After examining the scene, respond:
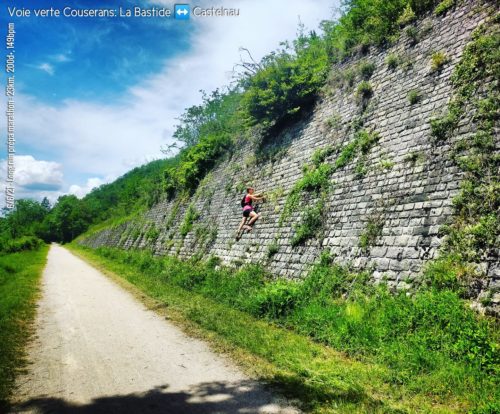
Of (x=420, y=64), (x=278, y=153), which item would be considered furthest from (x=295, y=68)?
(x=420, y=64)

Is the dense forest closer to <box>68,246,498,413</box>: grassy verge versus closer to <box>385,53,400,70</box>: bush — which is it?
<box>385,53,400,70</box>: bush

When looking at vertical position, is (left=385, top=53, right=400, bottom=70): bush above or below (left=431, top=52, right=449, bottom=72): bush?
above

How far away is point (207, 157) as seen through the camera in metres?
19.0

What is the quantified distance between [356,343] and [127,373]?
3.44 metres

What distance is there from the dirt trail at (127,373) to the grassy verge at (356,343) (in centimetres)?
48

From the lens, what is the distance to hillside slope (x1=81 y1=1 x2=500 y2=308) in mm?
6250

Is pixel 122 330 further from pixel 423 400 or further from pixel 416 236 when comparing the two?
pixel 416 236

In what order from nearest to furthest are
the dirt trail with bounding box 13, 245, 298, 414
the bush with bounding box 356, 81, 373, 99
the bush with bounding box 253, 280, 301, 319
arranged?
the dirt trail with bounding box 13, 245, 298, 414, the bush with bounding box 253, 280, 301, 319, the bush with bounding box 356, 81, 373, 99

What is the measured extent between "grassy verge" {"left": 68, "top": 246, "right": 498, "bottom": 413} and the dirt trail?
48cm

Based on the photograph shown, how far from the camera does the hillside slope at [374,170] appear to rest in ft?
20.5

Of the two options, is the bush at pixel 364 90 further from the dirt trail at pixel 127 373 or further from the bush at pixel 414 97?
the dirt trail at pixel 127 373

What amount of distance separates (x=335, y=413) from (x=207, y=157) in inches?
663

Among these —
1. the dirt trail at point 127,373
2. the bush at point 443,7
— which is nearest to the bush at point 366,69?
the bush at point 443,7

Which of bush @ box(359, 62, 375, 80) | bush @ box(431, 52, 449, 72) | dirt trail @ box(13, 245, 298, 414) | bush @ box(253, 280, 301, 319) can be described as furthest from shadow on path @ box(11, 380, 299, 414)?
bush @ box(359, 62, 375, 80)
